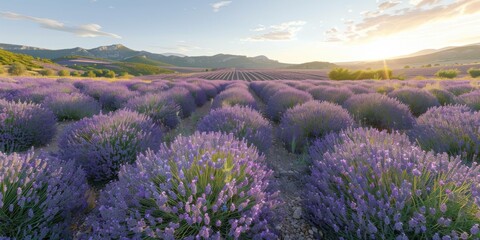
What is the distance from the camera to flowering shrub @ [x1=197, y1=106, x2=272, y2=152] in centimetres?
302

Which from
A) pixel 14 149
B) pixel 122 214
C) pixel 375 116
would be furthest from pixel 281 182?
pixel 14 149

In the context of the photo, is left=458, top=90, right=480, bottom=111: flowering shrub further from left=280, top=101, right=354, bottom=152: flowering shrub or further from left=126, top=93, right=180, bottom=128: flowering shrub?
left=126, top=93, right=180, bottom=128: flowering shrub

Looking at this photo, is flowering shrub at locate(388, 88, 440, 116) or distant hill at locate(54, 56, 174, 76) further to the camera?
distant hill at locate(54, 56, 174, 76)

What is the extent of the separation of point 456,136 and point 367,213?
196 cm

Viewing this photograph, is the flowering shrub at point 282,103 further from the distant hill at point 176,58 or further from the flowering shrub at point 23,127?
the distant hill at point 176,58

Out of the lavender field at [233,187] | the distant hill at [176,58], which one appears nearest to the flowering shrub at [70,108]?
the lavender field at [233,187]

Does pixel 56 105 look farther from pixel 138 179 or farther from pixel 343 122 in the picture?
pixel 343 122

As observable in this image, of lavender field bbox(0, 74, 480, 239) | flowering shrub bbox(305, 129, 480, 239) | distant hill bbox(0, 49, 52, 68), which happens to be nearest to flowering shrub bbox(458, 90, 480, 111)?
lavender field bbox(0, 74, 480, 239)

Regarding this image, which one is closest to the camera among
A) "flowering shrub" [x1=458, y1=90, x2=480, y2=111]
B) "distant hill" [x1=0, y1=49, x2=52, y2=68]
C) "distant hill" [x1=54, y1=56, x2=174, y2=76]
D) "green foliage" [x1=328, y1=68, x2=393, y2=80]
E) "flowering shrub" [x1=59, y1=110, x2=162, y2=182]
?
"flowering shrub" [x1=59, y1=110, x2=162, y2=182]

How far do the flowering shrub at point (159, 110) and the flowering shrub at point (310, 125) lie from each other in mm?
2296

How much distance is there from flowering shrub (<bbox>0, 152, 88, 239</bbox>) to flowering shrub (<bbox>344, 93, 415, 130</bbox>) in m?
4.17

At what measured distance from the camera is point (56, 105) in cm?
516

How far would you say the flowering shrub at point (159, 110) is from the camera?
4773 mm

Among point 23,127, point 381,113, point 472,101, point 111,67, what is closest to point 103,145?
point 23,127
